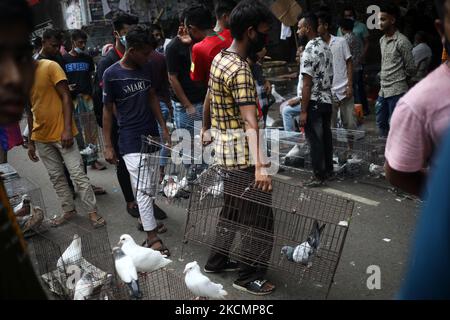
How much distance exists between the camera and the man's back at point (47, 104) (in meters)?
4.44

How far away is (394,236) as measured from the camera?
414 cm

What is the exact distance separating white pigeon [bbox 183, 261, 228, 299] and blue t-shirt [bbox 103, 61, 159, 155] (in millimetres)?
1536

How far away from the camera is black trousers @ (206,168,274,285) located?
340 centimetres

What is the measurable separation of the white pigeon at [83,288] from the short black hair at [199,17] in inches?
117

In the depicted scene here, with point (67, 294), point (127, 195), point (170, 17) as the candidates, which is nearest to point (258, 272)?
point (67, 294)

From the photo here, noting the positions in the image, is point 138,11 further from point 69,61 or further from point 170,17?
point 69,61

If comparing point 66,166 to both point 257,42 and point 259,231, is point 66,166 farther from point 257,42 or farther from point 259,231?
point 257,42

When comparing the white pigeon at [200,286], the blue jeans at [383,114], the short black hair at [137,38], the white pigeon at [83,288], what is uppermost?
the short black hair at [137,38]

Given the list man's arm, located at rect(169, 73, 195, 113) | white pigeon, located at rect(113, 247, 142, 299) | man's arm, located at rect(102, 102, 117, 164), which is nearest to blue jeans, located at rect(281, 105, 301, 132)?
man's arm, located at rect(169, 73, 195, 113)

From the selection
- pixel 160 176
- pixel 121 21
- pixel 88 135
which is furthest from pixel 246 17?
pixel 88 135

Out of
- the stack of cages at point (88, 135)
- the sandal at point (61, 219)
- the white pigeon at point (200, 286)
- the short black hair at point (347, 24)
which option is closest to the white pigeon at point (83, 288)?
the white pigeon at point (200, 286)

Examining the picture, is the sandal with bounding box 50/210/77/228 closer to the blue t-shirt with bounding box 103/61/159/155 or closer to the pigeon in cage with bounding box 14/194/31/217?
the pigeon in cage with bounding box 14/194/31/217

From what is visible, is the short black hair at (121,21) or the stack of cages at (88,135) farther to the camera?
the stack of cages at (88,135)

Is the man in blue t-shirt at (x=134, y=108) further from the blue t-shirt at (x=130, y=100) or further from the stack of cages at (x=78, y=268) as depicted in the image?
the stack of cages at (x=78, y=268)
